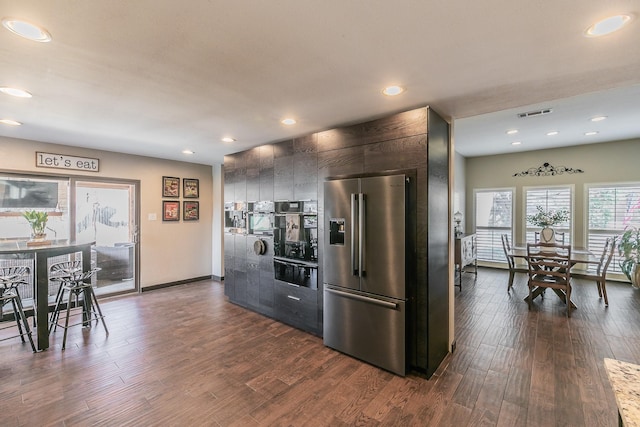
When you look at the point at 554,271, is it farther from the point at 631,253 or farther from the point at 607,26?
the point at 607,26

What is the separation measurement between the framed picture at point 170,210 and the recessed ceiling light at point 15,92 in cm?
326

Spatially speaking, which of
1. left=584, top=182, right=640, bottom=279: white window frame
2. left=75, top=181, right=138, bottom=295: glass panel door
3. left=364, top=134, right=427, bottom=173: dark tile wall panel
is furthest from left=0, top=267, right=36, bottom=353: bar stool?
left=584, top=182, right=640, bottom=279: white window frame

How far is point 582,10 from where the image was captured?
1366mm

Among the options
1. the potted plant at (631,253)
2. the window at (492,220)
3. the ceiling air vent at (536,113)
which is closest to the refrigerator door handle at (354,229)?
the ceiling air vent at (536,113)

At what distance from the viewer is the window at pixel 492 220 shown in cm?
686

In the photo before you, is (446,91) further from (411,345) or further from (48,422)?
(48,422)

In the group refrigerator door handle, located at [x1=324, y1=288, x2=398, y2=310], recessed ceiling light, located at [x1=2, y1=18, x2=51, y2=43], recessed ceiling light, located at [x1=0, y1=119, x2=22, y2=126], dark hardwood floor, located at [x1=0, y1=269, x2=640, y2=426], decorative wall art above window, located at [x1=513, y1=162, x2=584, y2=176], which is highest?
recessed ceiling light, located at [x1=0, y1=119, x2=22, y2=126]

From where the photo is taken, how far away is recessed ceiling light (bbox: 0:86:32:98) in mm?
2285

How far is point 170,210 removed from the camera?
5645 millimetres

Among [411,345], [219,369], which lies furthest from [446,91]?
[219,369]

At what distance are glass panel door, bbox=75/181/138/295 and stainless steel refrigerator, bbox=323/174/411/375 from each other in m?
4.13

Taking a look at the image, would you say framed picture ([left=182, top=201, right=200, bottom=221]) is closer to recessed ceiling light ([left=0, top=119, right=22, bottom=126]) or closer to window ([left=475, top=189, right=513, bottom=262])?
recessed ceiling light ([left=0, top=119, right=22, bottom=126])

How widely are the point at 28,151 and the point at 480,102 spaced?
235 inches

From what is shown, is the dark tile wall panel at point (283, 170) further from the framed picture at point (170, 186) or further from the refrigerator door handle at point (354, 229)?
the framed picture at point (170, 186)
